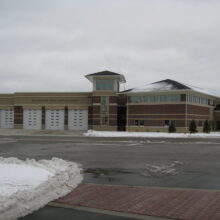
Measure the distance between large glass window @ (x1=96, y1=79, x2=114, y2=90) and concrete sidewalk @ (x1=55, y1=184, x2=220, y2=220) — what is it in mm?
43174

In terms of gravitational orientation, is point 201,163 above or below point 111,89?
below

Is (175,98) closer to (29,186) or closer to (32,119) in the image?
(32,119)

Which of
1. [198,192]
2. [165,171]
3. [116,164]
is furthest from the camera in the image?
[116,164]

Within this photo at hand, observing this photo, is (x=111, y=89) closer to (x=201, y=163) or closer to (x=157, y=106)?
(x=157, y=106)

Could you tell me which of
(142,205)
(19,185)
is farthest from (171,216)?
(19,185)

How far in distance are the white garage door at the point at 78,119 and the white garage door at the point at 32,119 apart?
5.51 meters

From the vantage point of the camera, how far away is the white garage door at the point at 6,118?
195 feet

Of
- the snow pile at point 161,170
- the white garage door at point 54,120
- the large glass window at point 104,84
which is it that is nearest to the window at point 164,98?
the large glass window at point 104,84

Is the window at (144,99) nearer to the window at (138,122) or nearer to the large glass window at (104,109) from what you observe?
the window at (138,122)

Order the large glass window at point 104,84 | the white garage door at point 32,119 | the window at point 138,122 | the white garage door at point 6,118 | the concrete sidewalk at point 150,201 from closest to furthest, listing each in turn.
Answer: the concrete sidewalk at point 150,201 → the window at point 138,122 → the large glass window at point 104,84 → the white garage door at point 32,119 → the white garage door at point 6,118

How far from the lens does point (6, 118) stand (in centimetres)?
5991

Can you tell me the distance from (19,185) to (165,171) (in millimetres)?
5843

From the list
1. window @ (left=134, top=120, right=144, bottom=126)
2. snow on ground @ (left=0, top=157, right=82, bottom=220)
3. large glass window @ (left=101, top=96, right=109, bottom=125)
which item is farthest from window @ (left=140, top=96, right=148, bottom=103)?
snow on ground @ (left=0, top=157, right=82, bottom=220)

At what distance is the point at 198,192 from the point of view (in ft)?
29.4
